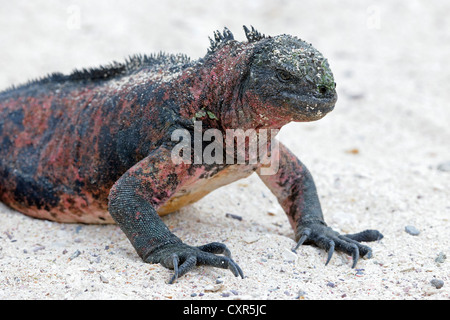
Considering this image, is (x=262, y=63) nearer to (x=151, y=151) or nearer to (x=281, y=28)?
(x=151, y=151)

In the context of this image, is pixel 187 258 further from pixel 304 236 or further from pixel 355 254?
pixel 355 254

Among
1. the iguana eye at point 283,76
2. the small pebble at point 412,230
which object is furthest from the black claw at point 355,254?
the iguana eye at point 283,76

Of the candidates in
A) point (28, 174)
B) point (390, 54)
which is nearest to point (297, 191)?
point (28, 174)

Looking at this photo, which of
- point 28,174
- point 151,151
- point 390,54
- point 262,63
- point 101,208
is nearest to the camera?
point 262,63

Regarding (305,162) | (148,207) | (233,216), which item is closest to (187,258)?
(148,207)
